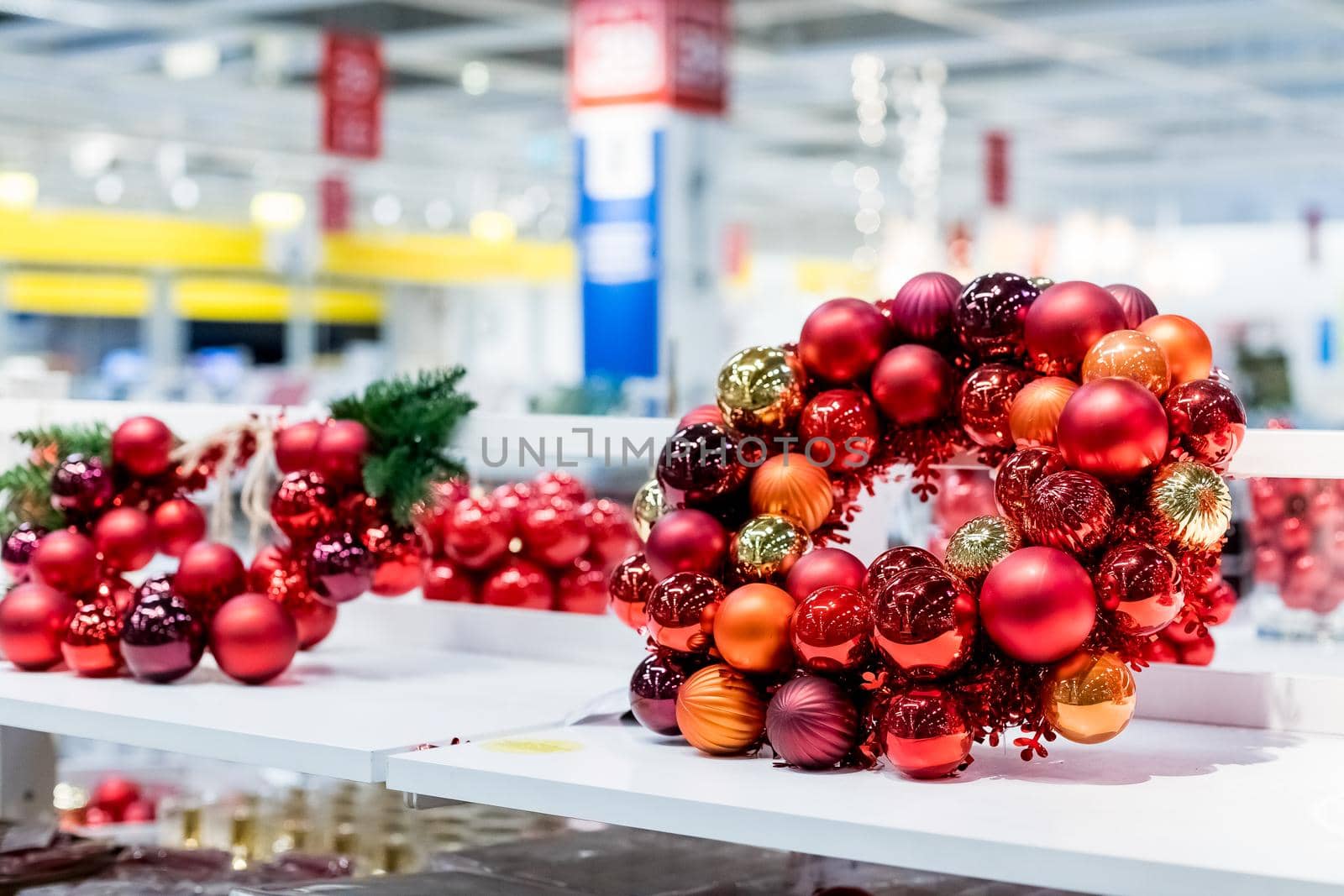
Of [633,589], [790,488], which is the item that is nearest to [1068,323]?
[790,488]

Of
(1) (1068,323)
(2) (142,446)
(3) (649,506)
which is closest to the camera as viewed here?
(1) (1068,323)

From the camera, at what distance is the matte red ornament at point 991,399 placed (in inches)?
62.7

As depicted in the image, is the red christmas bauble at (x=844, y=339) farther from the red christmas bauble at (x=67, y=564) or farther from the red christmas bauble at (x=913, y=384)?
the red christmas bauble at (x=67, y=564)

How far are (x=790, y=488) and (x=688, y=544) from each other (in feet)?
0.39

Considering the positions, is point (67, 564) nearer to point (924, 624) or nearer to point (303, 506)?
point (303, 506)

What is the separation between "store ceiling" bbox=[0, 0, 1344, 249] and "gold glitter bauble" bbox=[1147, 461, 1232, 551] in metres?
8.49

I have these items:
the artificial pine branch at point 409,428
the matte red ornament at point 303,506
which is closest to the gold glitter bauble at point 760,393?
the artificial pine branch at point 409,428

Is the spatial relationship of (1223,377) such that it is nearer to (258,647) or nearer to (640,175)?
(258,647)

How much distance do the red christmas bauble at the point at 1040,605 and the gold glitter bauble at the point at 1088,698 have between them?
2 centimetres

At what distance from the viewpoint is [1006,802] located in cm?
137

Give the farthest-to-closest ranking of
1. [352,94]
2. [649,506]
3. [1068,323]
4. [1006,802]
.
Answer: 1. [352,94]
2. [649,506]
3. [1068,323]
4. [1006,802]

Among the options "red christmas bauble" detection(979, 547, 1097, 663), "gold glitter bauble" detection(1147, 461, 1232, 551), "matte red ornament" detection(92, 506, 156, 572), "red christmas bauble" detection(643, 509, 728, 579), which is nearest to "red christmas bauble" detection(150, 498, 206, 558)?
"matte red ornament" detection(92, 506, 156, 572)

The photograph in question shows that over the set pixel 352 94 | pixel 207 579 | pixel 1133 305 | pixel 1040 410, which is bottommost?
pixel 207 579

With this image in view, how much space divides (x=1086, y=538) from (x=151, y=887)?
1139mm
